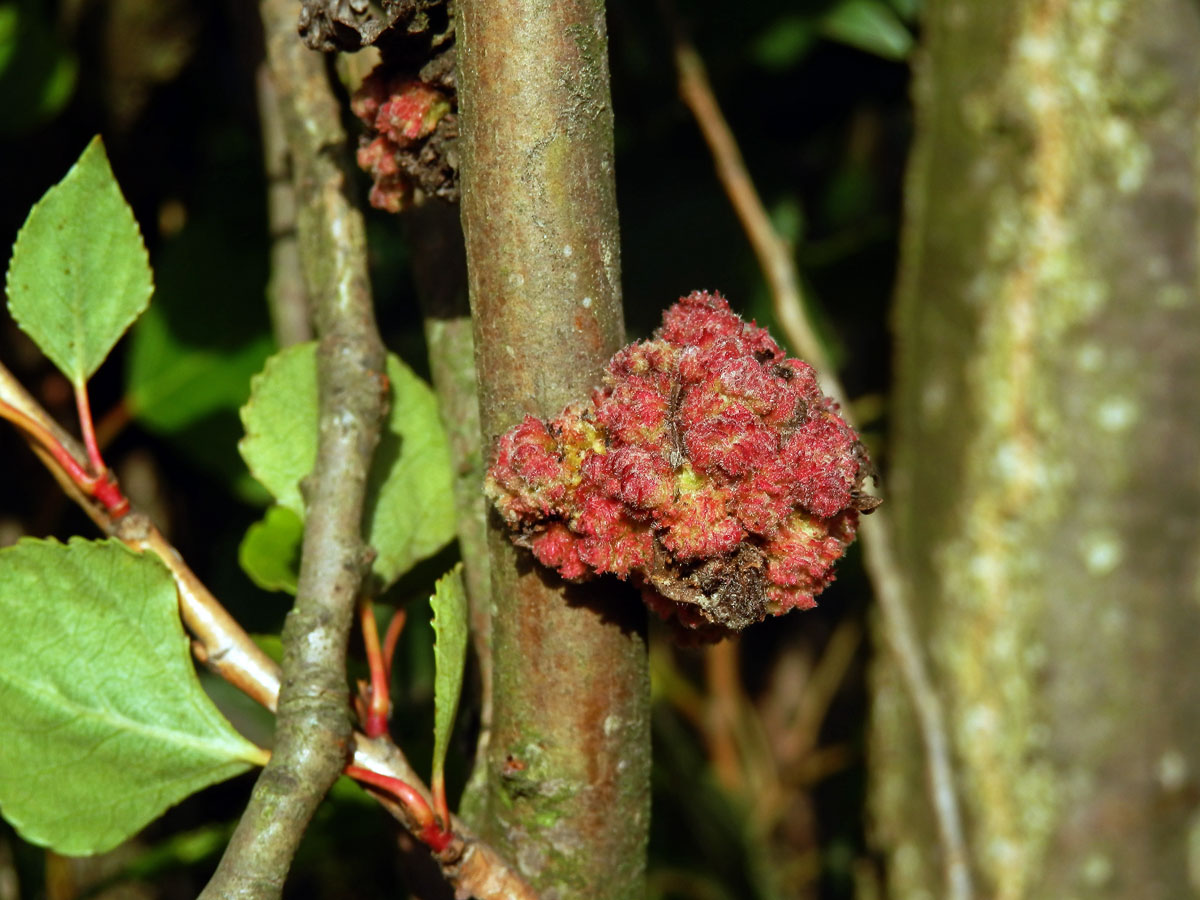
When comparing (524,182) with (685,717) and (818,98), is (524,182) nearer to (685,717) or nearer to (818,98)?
(818,98)

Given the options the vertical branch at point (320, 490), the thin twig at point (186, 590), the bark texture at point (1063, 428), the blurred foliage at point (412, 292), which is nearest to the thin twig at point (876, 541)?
the bark texture at point (1063, 428)

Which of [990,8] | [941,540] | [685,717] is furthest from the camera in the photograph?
[685,717]

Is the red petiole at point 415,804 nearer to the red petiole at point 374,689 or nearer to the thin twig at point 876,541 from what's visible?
the red petiole at point 374,689

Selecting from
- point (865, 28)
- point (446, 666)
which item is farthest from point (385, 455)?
point (865, 28)

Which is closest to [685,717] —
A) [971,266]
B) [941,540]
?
[941,540]

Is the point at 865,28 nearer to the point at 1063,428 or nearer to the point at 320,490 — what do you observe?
the point at 1063,428

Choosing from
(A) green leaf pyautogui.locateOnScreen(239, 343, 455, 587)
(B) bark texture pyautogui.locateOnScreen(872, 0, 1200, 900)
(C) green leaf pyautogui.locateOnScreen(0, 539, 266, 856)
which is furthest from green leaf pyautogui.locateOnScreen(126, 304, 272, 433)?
(B) bark texture pyautogui.locateOnScreen(872, 0, 1200, 900)
